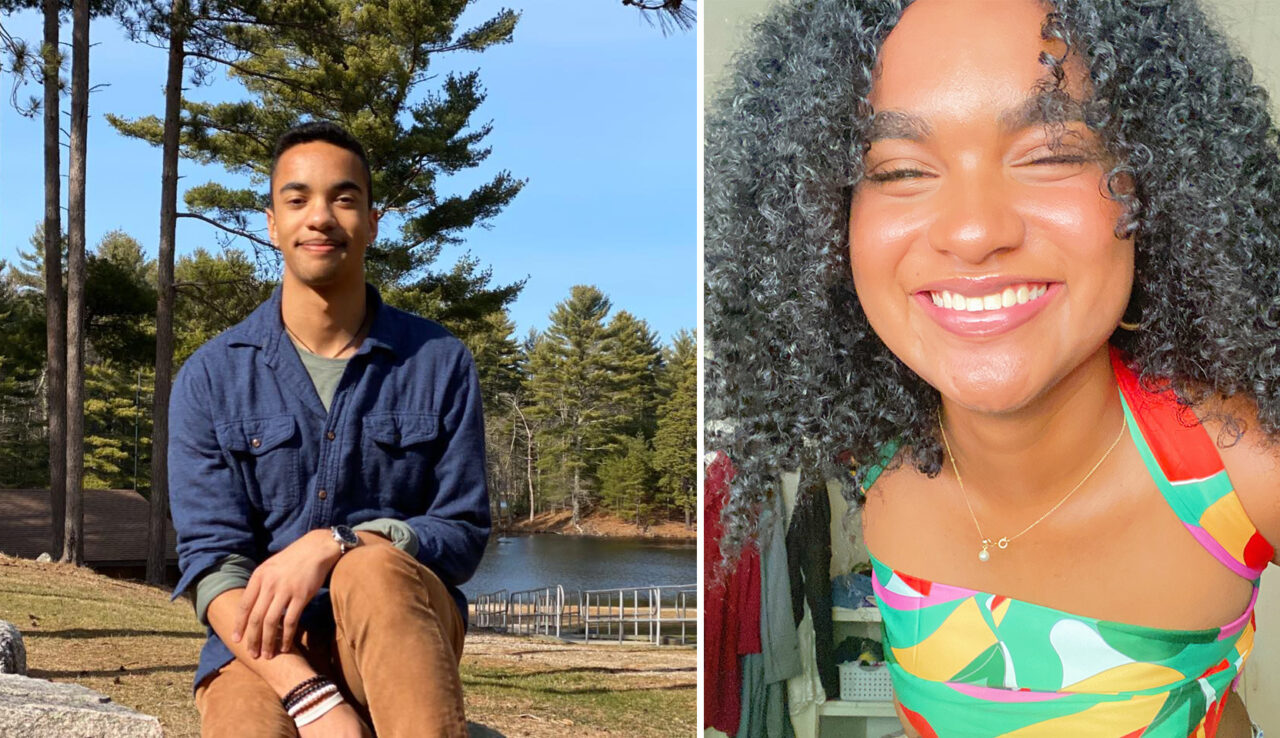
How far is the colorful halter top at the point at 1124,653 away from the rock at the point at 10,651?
296 cm

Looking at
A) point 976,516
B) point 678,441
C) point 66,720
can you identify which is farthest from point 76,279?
point 678,441

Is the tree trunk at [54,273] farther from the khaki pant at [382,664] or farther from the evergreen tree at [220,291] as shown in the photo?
the khaki pant at [382,664]

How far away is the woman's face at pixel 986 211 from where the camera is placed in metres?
2.31

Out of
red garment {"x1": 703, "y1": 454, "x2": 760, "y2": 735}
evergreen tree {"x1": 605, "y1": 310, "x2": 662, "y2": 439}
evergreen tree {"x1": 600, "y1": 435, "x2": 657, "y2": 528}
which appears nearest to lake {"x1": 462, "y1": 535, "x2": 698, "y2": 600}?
evergreen tree {"x1": 600, "y1": 435, "x2": 657, "y2": 528}

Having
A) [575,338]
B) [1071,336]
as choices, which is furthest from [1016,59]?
[575,338]

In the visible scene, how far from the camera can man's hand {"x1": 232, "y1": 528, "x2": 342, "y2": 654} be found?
1.51 metres

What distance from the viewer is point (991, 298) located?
2.36 meters

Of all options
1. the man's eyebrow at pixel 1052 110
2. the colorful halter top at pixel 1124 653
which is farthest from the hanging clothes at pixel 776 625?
the man's eyebrow at pixel 1052 110

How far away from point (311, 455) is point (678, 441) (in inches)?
868

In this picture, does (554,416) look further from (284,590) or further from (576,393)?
(284,590)

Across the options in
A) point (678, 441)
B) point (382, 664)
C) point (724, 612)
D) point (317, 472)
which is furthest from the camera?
point (678, 441)

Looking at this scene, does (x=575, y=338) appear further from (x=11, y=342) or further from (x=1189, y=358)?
(x=1189, y=358)

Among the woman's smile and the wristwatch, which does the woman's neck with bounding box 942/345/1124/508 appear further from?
the wristwatch

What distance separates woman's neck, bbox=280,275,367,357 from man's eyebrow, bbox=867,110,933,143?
3.95 feet
